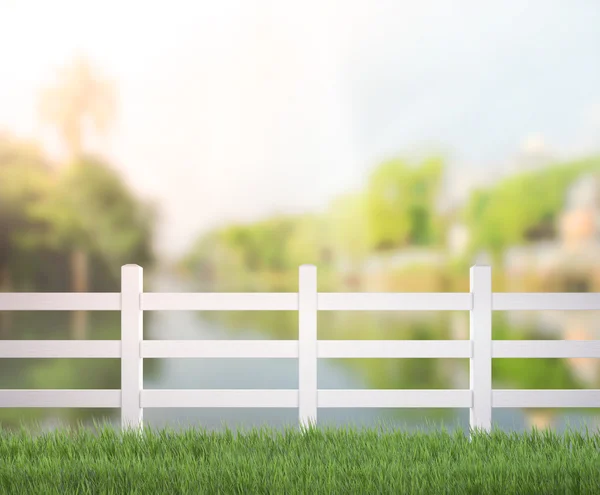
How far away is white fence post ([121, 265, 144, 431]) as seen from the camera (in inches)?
230

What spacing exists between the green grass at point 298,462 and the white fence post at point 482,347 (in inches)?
21.7

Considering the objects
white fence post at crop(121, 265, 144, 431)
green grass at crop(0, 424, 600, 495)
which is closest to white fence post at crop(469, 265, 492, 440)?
green grass at crop(0, 424, 600, 495)

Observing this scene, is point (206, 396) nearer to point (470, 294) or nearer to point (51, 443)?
point (51, 443)

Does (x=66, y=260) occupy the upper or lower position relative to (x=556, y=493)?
upper

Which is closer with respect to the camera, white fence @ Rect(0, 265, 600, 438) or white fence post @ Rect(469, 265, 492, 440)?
white fence @ Rect(0, 265, 600, 438)

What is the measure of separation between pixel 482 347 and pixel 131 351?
9.66 ft

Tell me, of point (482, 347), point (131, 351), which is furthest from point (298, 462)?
point (482, 347)

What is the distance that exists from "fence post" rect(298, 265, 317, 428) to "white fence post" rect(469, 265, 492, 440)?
4.41 ft

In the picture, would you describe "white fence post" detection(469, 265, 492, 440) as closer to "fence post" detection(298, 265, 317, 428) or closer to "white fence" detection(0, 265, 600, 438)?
"white fence" detection(0, 265, 600, 438)

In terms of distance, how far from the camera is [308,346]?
5.75 metres

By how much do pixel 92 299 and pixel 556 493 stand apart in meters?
3.78

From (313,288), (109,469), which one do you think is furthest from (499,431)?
(109,469)

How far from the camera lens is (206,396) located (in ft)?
18.8

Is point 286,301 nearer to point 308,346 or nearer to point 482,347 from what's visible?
point 308,346
